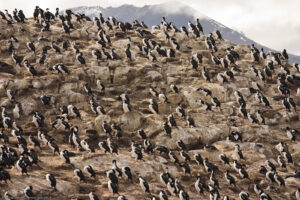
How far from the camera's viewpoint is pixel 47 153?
33.1 metres

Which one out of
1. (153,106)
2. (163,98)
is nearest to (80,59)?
(163,98)

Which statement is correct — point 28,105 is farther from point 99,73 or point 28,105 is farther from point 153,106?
point 153,106

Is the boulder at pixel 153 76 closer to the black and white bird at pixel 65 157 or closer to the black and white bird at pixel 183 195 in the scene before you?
the black and white bird at pixel 65 157

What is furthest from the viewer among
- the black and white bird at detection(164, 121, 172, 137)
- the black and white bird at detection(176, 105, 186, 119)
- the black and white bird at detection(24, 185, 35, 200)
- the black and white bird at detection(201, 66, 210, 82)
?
the black and white bird at detection(201, 66, 210, 82)

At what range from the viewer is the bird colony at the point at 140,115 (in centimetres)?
3016

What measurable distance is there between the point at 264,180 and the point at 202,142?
6582mm

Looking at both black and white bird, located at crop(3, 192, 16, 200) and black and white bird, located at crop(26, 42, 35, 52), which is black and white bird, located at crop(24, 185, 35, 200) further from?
black and white bird, located at crop(26, 42, 35, 52)

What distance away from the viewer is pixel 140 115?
38312 millimetres

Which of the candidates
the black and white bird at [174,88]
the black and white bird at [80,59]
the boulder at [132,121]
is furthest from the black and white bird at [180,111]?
the black and white bird at [80,59]

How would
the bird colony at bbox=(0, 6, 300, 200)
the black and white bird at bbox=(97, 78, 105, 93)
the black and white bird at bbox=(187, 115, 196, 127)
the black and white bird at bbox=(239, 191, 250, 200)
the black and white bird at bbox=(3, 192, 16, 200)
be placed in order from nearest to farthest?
the black and white bird at bbox=(3, 192, 16, 200) < the black and white bird at bbox=(239, 191, 250, 200) < the bird colony at bbox=(0, 6, 300, 200) < the black and white bird at bbox=(187, 115, 196, 127) < the black and white bird at bbox=(97, 78, 105, 93)

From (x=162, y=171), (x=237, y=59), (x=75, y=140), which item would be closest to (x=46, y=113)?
(x=75, y=140)

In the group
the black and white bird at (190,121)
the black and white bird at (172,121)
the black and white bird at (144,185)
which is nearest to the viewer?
the black and white bird at (144,185)

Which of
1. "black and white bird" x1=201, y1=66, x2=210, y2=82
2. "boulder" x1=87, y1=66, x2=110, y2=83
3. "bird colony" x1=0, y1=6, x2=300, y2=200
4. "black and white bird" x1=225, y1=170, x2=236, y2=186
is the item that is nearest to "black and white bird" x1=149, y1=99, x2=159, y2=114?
"bird colony" x1=0, y1=6, x2=300, y2=200

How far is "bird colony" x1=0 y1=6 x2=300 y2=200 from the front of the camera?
30.2 m
